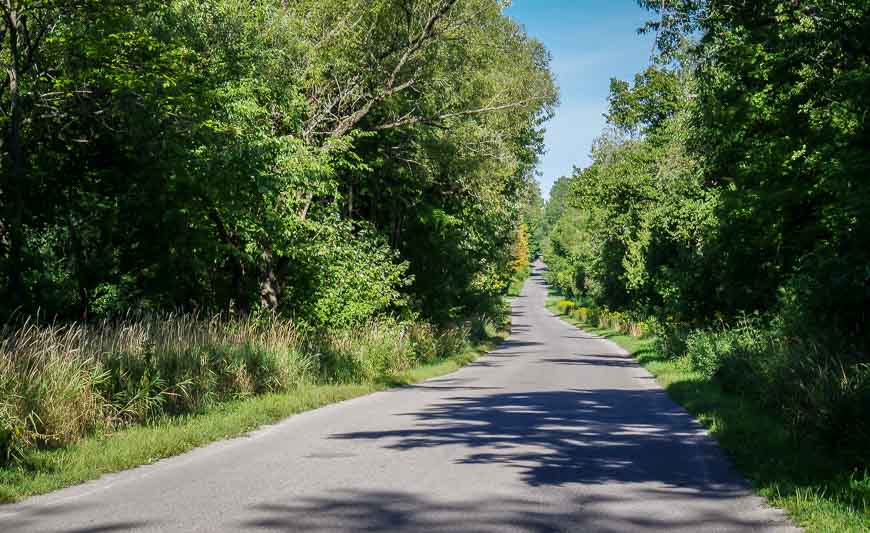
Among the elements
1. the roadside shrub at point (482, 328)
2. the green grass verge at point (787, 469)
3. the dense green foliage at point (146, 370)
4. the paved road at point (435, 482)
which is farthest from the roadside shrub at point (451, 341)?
the paved road at point (435, 482)

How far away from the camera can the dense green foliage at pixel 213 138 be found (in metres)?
17.3

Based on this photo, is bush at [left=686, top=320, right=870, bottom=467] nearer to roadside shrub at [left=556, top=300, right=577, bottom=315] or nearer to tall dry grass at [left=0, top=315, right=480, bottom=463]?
tall dry grass at [left=0, top=315, right=480, bottom=463]

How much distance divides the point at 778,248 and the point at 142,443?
15.9m

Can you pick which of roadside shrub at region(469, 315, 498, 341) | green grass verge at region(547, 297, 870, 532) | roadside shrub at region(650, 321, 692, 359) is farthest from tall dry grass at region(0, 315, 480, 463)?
roadside shrub at region(469, 315, 498, 341)

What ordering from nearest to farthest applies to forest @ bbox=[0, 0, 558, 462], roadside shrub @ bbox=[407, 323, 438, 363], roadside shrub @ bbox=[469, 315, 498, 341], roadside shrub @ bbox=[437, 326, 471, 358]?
forest @ bbox=[0, 0, 558, 462] < roadside shrub @ bbox=[407, 323, 438, 363] < roadside shrub @ bbox=[437, 326, 471, 358] < roadside shrub @ bbox=[469, 315, 498, 341]

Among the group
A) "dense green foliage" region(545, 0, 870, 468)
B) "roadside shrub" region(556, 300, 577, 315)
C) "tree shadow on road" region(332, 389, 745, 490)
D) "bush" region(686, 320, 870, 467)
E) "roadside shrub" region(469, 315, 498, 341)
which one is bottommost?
"roadside shrub" region(556, 300, 577, 315)

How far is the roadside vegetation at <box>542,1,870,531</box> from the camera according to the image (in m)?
10.1

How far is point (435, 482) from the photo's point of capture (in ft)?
27.1

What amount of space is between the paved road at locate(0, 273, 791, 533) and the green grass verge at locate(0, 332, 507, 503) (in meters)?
0.26

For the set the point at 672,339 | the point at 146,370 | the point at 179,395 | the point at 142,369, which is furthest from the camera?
the point at 672,339

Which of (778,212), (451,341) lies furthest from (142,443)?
(451,341)

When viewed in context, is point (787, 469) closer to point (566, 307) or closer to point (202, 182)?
point (202, 182)

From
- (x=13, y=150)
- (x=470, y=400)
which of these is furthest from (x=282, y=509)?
(x=13, y=150)

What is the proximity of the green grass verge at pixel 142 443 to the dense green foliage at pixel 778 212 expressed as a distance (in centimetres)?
752
